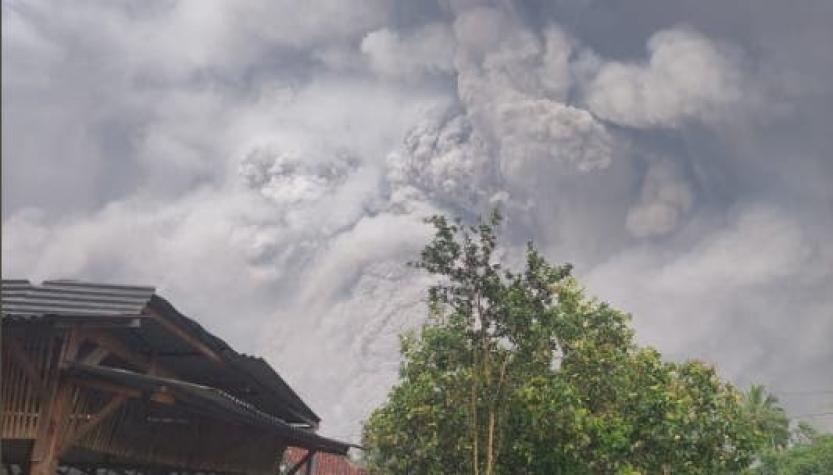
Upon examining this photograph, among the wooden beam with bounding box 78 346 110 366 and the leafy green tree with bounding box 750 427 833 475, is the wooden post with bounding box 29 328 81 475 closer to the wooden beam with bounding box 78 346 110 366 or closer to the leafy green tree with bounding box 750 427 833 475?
the wooden beam with bounding box 78 346 110 366

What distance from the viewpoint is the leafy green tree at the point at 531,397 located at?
53.2ft

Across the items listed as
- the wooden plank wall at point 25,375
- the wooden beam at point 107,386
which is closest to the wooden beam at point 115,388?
the wooden beam at point 107,386

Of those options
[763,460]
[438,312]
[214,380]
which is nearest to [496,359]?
[438,312]

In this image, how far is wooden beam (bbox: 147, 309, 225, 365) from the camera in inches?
439

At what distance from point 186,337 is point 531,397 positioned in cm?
768

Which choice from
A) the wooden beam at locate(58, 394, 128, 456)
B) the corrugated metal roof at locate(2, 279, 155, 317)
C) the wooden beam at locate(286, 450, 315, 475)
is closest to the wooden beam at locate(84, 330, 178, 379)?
the corrugated metal roof at locate(2, 279, 155, 317)

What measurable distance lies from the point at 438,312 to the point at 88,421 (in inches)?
304

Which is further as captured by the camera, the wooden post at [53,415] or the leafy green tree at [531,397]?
the leafy green tree at [531,397]

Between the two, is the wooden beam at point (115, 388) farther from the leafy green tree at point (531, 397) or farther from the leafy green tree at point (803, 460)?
the leafy green tree at point (803, 460)

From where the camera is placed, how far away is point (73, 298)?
1034 centimetres

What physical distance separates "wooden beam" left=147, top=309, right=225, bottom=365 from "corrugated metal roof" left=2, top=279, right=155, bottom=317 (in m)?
0.47

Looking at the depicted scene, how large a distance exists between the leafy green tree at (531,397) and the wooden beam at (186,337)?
4767mm

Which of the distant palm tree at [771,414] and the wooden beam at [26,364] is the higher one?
the distant palm tree at [771,414]

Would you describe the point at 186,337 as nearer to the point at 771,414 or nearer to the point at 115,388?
the point at 115,388
